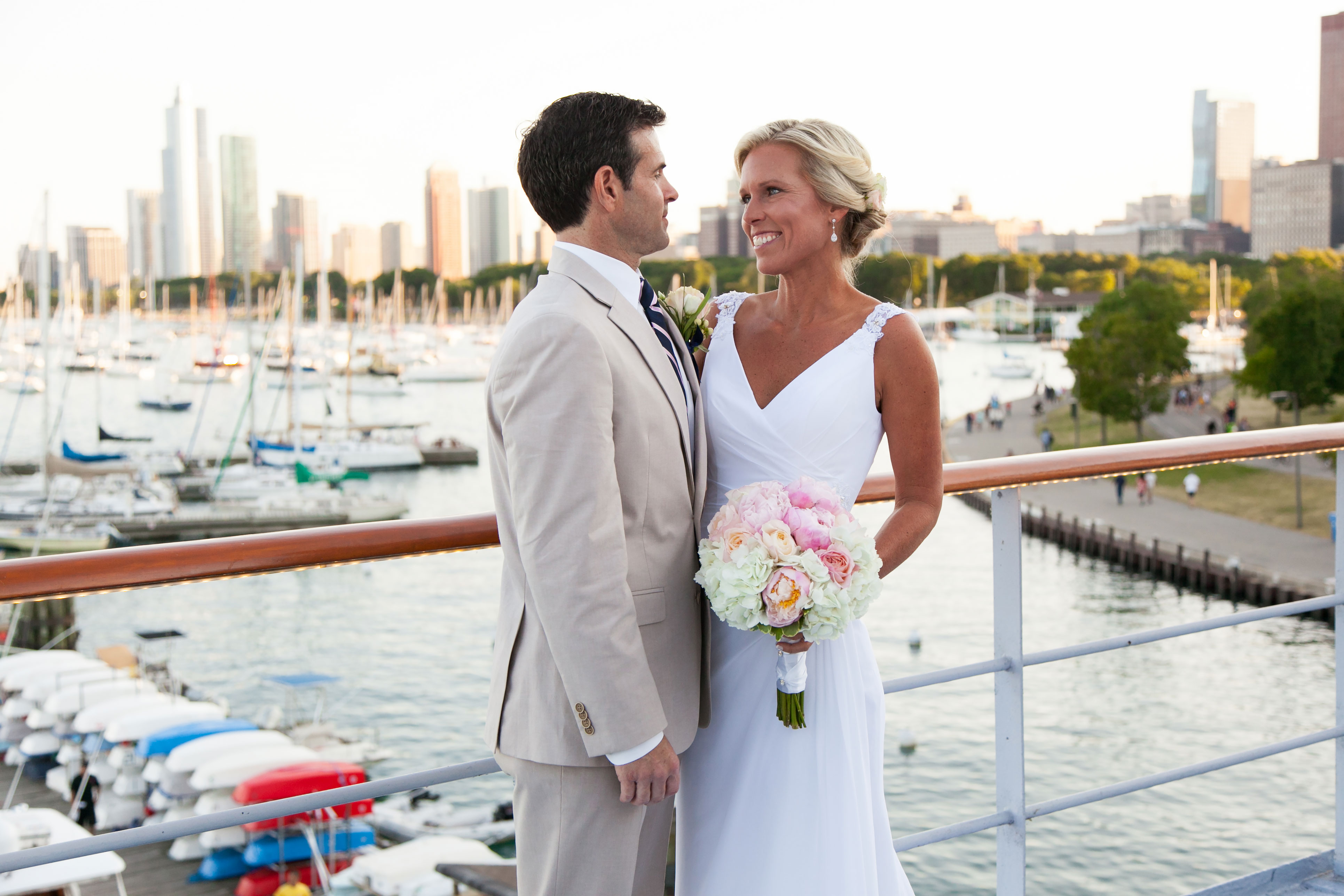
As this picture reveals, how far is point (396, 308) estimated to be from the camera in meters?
90.3

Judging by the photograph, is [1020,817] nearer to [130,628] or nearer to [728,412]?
[728,412]

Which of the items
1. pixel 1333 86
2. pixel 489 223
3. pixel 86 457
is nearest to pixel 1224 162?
pixel 1333 86

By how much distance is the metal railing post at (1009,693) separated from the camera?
7.84 feet

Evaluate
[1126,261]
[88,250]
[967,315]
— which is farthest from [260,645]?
[1126,261]

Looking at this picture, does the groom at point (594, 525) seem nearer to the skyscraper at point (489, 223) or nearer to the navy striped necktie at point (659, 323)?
the navy striped necktie at point (659, 323)

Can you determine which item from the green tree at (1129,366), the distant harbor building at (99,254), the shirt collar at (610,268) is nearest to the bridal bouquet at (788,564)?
the shirt collar at (610,268)

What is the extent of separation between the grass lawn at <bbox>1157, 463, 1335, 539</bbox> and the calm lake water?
19.0 ft

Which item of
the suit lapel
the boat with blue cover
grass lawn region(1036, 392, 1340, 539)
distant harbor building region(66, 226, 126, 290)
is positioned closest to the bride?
the suit lapel

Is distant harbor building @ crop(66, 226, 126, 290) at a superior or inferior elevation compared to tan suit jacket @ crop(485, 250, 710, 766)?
superior

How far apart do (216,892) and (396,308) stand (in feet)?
244

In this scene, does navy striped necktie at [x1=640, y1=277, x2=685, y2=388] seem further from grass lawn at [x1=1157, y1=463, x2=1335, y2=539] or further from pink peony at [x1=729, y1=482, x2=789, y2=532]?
grass lawn at [x1=1157, y1=463, x2=1335, y2=539]

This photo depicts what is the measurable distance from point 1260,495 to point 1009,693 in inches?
1767

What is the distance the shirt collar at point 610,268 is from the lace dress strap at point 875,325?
0.50 meters

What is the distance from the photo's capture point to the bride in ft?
6.47
